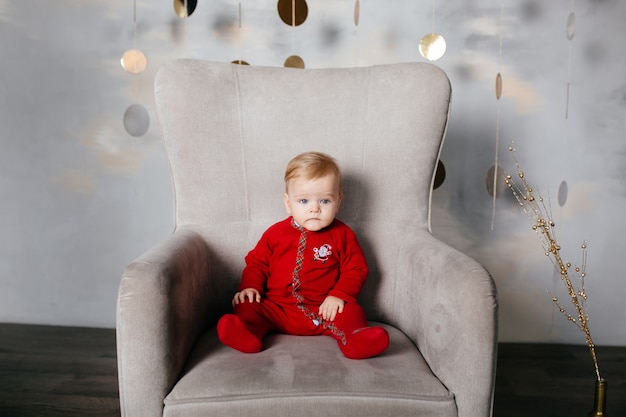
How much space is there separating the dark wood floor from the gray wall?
128 millimetres

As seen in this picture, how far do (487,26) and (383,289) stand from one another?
129 centimetres

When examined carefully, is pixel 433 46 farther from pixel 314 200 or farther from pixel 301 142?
pixel 314 200

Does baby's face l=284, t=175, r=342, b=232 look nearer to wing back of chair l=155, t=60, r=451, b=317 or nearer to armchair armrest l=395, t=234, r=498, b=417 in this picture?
wing back of chair l=155, t=60, r=451, b=317

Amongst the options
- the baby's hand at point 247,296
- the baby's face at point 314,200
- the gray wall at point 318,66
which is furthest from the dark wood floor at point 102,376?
the baby's face at point 314,200

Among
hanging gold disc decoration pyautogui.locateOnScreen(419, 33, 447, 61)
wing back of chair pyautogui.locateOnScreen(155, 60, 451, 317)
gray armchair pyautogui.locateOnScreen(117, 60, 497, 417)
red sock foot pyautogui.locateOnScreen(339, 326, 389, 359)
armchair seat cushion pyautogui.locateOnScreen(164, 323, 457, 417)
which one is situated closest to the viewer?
armchair seat cushion pyautogui.locateOnScreen(164, 323, 457, 417)

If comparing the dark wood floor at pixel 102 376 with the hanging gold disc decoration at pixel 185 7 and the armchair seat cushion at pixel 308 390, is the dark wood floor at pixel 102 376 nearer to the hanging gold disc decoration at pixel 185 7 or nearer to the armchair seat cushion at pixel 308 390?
the armchair seat cushion at pixel 308 390

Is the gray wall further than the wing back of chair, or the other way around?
the gray wall

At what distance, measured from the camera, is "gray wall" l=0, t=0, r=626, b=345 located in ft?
7.68

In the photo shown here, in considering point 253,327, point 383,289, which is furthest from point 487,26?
point 253,327

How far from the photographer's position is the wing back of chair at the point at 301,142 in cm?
165

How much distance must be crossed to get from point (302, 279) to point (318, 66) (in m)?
1.13

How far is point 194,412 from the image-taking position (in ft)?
3.80

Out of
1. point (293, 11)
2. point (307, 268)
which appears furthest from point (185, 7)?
point (307, 268)

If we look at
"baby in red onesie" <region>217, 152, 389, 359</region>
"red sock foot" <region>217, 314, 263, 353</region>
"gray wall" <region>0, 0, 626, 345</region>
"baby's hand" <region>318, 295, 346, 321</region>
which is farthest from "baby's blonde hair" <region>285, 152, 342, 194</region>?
"gray wall" <region>0, 0, 626, 345</region>
